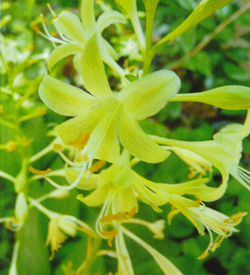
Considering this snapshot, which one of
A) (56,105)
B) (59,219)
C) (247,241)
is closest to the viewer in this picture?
(56,105)

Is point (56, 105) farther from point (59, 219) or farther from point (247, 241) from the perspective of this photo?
point (247, 241)

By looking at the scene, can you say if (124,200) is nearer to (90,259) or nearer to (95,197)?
(95,197)

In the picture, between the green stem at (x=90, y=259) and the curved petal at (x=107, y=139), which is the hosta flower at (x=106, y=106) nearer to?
the curved petal at (x=107, y=139)

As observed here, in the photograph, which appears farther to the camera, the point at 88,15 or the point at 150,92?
the point at 88,15

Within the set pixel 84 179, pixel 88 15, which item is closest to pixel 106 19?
pixel 88 15

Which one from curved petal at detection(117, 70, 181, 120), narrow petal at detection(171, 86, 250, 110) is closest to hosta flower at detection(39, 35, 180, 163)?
curved petal at detection(117, 70, 181, 120)

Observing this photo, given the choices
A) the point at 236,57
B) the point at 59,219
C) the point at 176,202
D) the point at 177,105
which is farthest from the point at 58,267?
the point at 236,57
